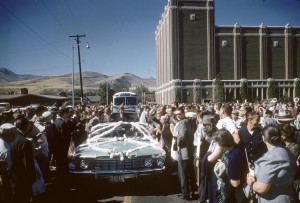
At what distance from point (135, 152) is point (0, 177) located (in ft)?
10.9

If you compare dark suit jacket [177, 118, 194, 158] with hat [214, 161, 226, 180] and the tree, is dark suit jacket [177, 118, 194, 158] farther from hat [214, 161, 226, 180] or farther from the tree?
the tree

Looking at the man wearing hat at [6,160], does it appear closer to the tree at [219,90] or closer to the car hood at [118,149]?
the car hood at [118,149]

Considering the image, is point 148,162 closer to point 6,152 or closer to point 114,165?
point 114,165

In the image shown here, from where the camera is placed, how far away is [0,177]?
17.5 ft

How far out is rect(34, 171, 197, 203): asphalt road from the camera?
24.1 feet

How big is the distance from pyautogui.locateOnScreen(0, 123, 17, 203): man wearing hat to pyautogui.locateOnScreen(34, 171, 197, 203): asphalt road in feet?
6.89

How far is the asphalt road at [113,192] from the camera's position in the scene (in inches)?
289

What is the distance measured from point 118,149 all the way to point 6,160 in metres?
3.00

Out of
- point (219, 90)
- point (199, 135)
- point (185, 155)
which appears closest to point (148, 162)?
point (185, 155)

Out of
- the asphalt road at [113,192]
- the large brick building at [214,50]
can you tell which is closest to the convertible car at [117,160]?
the asphalt road at [113,192]

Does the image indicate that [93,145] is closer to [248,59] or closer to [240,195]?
[240,195]

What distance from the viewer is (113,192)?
8.00m

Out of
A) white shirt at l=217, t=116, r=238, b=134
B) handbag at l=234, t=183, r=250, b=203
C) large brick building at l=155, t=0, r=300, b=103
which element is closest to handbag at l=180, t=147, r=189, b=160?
white shirt at l=217, t=116, r=238, b=134

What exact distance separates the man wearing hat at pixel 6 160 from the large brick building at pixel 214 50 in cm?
5748
